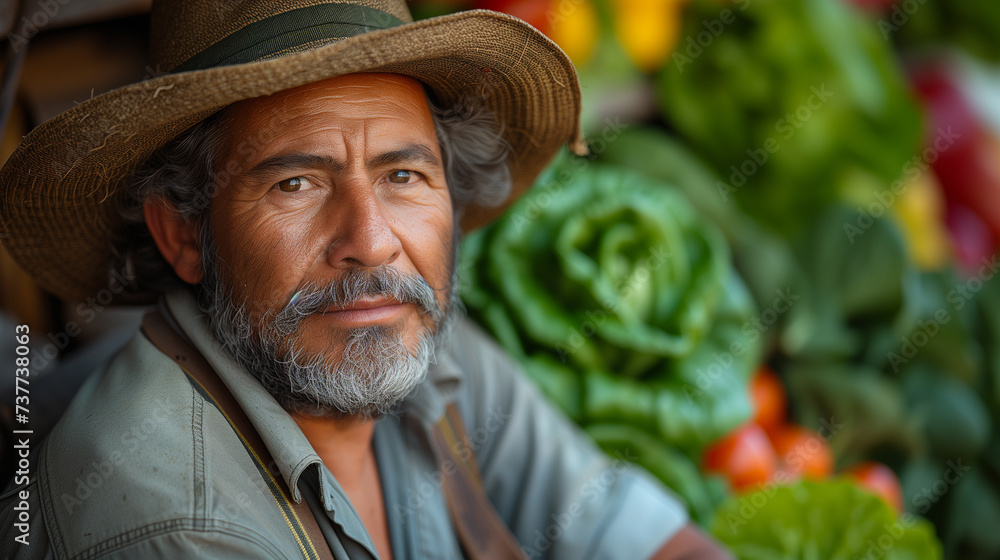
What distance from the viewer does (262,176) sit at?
115 cm

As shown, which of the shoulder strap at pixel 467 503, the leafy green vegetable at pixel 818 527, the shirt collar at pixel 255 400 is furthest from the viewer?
the leafy green vegetable at pixel 818 527

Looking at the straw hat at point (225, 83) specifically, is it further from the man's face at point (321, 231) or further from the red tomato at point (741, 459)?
the red tomato at point (741, 459)

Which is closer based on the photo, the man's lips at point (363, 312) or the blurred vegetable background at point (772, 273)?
the man's lips at point (363, 312)

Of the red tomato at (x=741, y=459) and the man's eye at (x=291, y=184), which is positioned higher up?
the man's eye at (x=291, y=184)

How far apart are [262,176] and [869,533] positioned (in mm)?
1525

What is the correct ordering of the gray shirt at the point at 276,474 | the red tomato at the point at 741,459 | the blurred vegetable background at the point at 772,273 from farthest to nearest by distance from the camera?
the red tomato at the point at 741,459, the blurred vegetable background at the point at 772,273, the gray shirt at the point at 276,474

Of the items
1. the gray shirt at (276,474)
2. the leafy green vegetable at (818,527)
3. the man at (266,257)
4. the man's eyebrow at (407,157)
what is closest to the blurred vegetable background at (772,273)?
the leafy green vegetable at (818,527)

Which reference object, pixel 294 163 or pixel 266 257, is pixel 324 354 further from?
pixel 294 163

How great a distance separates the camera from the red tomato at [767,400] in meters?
2.19

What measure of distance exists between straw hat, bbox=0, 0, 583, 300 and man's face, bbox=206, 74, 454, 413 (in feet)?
0.26

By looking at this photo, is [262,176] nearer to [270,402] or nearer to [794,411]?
[270,402]

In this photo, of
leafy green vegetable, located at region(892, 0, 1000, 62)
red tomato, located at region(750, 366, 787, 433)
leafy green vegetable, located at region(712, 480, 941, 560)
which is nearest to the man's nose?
leafy green vegetable, located at region(712, 480, 941, 560)

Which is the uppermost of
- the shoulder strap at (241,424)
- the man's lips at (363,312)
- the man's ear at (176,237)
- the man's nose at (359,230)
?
the man's nose at (359,230)

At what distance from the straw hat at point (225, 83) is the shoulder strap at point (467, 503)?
656 millimetres
